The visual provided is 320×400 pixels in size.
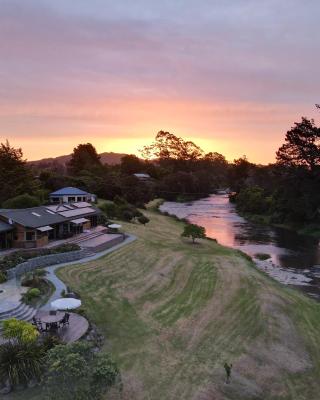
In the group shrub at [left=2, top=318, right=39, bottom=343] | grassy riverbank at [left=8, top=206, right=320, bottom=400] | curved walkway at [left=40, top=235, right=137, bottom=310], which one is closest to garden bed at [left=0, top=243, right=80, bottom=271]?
curved walkway at [left=40, top=235, right=137, bottom=310]

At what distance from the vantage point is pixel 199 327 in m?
26.1

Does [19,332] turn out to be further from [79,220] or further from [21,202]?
[21,202]

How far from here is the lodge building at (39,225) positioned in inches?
1587

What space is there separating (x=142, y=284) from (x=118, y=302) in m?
5.06

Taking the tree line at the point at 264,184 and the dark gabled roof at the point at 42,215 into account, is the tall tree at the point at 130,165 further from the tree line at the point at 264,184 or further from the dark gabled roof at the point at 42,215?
the dark gabled roof at the point at 42,215

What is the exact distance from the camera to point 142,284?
34.0m

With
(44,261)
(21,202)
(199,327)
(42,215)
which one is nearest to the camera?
(199,327)

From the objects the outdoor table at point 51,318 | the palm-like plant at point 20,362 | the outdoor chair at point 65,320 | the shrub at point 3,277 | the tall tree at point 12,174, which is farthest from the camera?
the tall tree at point 12,174

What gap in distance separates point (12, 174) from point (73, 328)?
47651 millimetres

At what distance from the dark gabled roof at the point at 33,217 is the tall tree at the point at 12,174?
701 inches

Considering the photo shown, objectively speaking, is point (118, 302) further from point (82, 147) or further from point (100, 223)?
point (82, 147)

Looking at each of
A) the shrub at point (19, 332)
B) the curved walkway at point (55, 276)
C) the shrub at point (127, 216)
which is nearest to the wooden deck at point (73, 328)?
the curved walkway at point (55, 276)

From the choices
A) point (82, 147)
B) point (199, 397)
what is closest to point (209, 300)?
point (199, 397)

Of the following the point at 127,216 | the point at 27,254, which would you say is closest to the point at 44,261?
the point at 27,254
